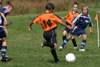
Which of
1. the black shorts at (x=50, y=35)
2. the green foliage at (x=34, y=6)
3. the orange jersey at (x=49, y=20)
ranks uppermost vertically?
the orange jersey at (x=49, y=20)

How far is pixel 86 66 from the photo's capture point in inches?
383

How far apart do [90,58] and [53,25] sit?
2.05 m

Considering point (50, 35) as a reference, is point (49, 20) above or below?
above

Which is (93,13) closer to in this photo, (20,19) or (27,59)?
(20,19)

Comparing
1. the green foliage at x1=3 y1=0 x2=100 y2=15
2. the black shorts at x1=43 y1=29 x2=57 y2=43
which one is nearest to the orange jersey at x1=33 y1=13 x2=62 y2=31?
the black shorts at x1=43 y1=29 x2=57 y2=43

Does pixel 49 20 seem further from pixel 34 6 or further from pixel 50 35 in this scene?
pixel 34 6

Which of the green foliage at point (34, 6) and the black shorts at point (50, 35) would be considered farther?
the green foliage at point (34, 6)

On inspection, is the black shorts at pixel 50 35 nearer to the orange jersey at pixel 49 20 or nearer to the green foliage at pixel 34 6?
the orange jersey at pixel 49 20

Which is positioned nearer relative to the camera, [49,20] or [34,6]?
[49,20]

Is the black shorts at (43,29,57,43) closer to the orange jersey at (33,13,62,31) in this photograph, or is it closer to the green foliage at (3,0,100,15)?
the orange jersey at (33,13,62,31)

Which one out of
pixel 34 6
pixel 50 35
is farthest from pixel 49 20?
pixel 34 6

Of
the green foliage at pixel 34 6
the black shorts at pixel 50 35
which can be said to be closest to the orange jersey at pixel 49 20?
the black shorts at pixel 50 35

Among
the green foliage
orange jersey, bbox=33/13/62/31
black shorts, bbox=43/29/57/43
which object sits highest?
orange jersey, bbox=33/13/62/31

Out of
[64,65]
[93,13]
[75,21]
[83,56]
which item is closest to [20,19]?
[93,13]
